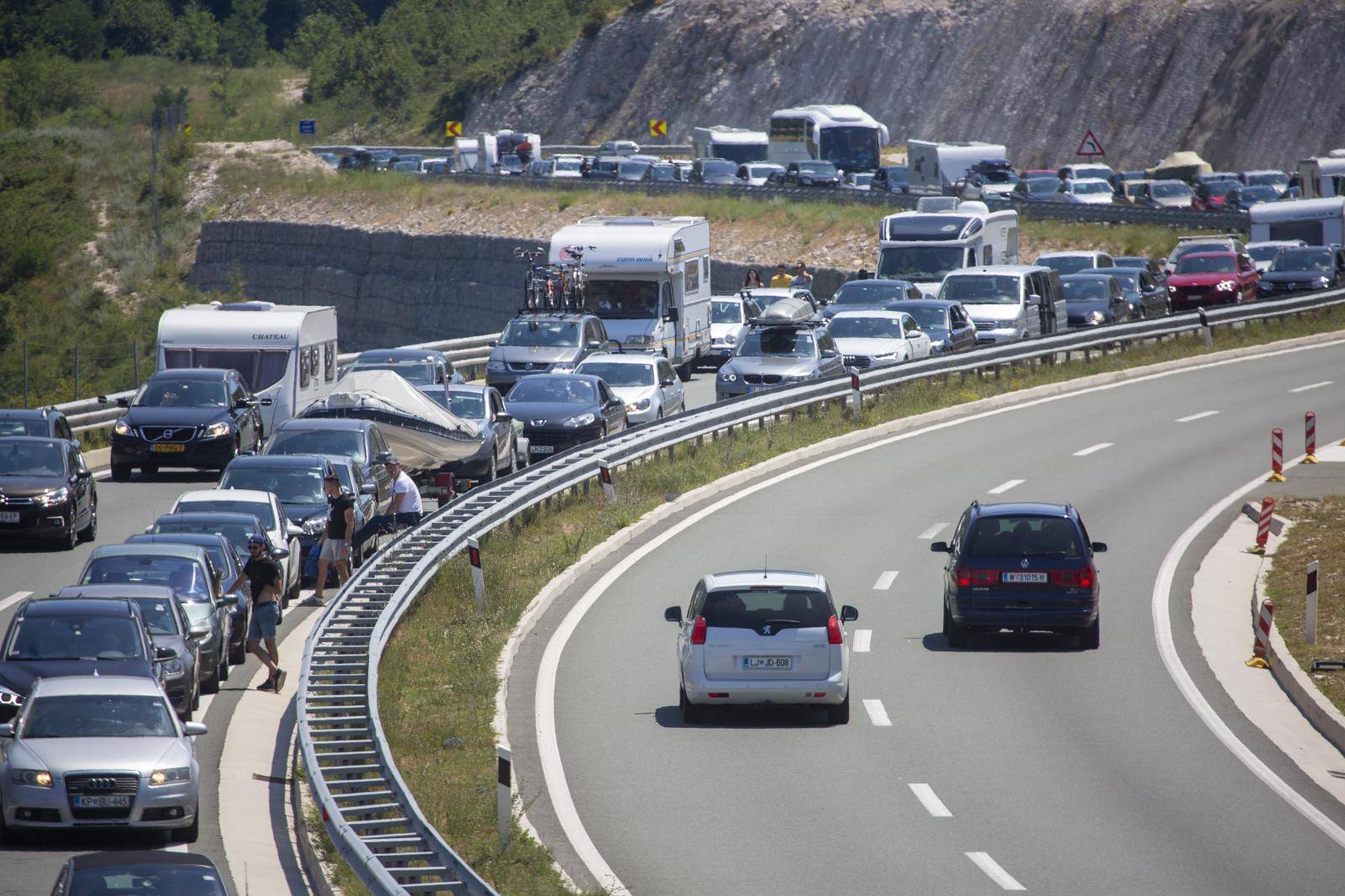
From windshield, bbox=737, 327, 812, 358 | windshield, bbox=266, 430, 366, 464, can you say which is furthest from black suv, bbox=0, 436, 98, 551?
windshield, bbox=737, 327, 812, 358

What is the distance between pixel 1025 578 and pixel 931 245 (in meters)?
25.7

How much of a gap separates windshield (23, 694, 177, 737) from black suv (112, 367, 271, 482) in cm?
1505

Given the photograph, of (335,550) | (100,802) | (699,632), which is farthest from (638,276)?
(100,802)

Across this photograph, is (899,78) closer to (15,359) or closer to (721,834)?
(15,359)

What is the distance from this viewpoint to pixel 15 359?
59.0 metres

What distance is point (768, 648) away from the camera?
16594 millimetres

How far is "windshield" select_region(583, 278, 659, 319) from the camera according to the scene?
129 ft

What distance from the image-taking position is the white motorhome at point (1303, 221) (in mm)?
51781

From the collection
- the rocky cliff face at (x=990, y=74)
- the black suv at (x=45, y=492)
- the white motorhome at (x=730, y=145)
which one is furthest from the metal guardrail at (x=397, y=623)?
the white motorhome at (x=730, y=145)

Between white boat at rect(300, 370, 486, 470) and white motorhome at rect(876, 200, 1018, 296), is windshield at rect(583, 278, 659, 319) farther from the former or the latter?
white boat at rect(300, 370, 486, 470)

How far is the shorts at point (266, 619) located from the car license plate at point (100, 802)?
499 centimetres

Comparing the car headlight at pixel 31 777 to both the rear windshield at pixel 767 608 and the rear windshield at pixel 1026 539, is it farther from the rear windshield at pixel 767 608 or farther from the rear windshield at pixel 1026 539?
the rear windshield at pixel 1026 539

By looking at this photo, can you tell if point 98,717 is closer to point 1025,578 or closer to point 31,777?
point 31,777

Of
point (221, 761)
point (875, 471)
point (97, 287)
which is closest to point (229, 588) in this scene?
point (221, 761)
